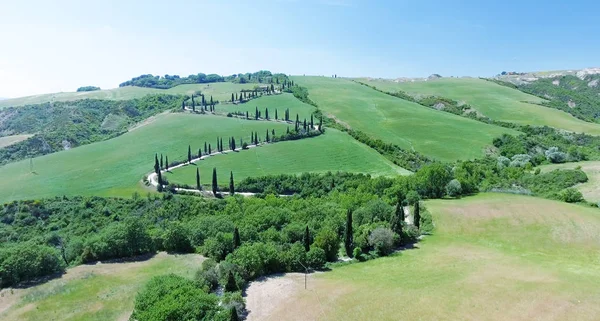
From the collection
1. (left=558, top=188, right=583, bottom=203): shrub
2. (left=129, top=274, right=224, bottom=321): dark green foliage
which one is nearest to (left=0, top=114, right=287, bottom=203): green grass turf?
(left=129, top=274, right=224, bottom=321): dark green foliage

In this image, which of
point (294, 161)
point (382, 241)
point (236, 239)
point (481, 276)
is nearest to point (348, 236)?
point (382, 241)

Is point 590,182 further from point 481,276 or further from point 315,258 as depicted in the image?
point 315,258

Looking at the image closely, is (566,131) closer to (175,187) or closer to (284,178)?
(284,178)

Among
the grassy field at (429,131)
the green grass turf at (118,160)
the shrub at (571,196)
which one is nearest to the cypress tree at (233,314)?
the shrub at (571,196)

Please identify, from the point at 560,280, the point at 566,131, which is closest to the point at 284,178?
the point at 560,280

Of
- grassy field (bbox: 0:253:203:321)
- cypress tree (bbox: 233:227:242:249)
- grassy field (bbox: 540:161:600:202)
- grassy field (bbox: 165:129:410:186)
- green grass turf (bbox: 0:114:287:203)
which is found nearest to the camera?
grassy field (bbox: 0:253:203:321)

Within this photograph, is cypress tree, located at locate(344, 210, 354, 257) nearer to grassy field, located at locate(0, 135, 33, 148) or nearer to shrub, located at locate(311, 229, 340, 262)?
shrub, located at locate(311, 229, 340, 262)
